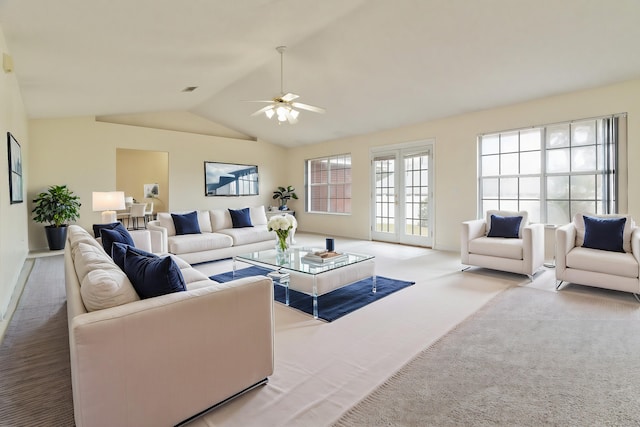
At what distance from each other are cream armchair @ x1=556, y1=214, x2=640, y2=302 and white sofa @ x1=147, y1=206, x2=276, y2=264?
441 cm

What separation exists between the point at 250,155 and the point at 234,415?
26.6 feet

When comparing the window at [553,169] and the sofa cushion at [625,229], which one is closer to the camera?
the sofa cushion at [625,229]

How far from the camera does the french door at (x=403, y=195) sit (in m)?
6.79

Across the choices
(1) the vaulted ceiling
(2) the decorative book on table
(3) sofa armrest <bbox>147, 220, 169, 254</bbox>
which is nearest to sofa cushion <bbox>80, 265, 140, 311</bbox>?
(2) the decorative book on table

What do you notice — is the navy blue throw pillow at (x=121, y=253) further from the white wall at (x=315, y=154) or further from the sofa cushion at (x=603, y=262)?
the white wall at (x=315, y=154)

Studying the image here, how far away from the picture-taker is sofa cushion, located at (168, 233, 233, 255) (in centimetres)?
498

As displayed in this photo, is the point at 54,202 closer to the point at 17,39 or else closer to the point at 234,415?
the point at 17,39

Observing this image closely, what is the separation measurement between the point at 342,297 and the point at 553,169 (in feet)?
13.6

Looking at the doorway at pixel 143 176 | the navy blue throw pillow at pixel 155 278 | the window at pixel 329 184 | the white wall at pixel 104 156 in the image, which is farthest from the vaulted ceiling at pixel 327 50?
the doorway at pixel 143 176

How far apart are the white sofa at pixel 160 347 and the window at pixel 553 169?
521 centimetres

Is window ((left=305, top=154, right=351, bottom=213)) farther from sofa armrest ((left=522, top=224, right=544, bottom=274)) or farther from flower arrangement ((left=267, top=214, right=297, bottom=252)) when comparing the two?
sofa armrest ((left=522, top=224, right=544, bottom=274))

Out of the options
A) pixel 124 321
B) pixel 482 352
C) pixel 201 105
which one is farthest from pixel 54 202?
pixel 482 352

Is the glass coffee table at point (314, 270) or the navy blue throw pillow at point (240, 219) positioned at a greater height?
the navy blue throw pillow at point (240, 219)

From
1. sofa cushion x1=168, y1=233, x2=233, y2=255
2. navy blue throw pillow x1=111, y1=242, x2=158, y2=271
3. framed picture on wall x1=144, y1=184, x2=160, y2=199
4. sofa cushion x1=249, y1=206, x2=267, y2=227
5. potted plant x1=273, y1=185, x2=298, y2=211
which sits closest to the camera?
navy blue throw pillow x1=111, y1=242, x2=158, y2=271
